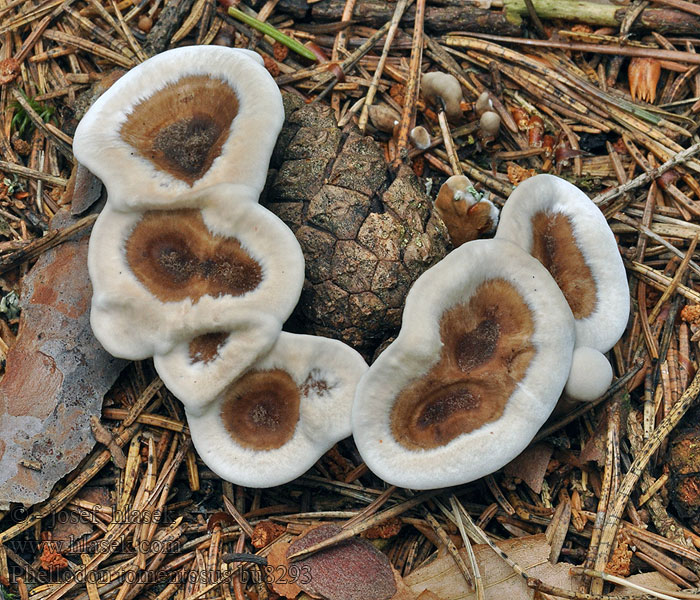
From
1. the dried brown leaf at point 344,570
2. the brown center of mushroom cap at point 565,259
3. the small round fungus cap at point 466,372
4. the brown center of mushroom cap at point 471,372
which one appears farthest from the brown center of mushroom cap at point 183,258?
the brown center of mushroom cap at point 565,259

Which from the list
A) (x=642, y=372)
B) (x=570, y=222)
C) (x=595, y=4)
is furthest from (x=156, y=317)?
(x=595, y=4)

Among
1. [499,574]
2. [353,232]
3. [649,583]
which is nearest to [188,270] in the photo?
[353,232]

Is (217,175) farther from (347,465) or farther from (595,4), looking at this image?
(595,4)

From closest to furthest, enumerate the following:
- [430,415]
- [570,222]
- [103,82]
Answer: [430,415] → [570,222] → [103,82]

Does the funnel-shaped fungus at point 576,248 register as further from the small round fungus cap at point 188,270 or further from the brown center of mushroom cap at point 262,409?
the brown center of mushroom cap at point 262,409

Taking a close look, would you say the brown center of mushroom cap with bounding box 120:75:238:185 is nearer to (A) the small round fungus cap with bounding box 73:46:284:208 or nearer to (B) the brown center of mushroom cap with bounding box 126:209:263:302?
(A) the small round fungus cap with bounding box 73:46:284:208

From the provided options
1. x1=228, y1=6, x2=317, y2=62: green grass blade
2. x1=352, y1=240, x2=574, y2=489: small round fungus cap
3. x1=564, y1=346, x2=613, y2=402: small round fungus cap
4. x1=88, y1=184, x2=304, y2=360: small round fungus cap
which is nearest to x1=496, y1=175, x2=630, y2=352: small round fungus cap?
x1=564, y1=346, x2=613, y2=402: small round fungus cap
